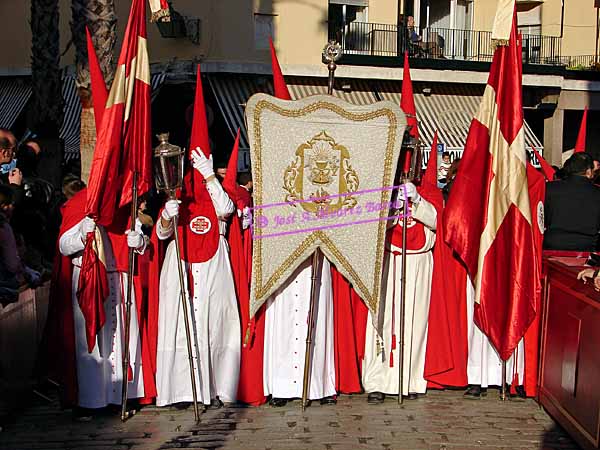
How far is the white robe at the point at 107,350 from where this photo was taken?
604 cm

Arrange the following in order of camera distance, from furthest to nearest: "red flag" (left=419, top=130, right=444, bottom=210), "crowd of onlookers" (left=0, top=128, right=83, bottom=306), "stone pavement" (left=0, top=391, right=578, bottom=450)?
"red flag" (left=419, top=130, right=444, bottom=210) < "crowd of onlookers" (left=0, top=128, right=83, bottom=306) < "stone pavement" (left=0, top=391, right=578, bottom=450)

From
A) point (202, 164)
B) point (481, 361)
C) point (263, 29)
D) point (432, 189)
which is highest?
point (263, 29)

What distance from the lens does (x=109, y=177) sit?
5.70 m

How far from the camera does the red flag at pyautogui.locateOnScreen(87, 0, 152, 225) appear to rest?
568cm

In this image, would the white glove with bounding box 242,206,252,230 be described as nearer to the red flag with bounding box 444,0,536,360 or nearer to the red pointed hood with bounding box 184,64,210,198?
the red pointed hood with bounding box 184,64,210,198

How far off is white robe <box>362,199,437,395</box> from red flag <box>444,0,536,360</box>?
1.20 ft

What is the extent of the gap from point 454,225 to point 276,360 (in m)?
1.71

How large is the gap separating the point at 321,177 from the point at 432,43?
1541cm

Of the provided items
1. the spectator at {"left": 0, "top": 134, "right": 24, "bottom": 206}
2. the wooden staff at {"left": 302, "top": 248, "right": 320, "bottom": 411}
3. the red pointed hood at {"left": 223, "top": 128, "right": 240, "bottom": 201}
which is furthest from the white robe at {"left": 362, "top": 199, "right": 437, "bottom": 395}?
the spectator at {"left": 0, "top": 134, "right": 24, "bottom": 206}

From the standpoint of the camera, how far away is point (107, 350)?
6.11 metres

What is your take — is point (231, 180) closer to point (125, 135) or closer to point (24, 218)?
point (125, 135)

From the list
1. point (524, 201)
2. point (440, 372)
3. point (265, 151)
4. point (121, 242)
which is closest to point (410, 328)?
point (440, 372)

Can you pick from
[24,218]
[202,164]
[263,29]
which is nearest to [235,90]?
[263,29]

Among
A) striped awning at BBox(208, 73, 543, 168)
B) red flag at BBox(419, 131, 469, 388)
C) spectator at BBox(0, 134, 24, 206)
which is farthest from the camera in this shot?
striped awning at BBox(208, 73, 543, 168)
